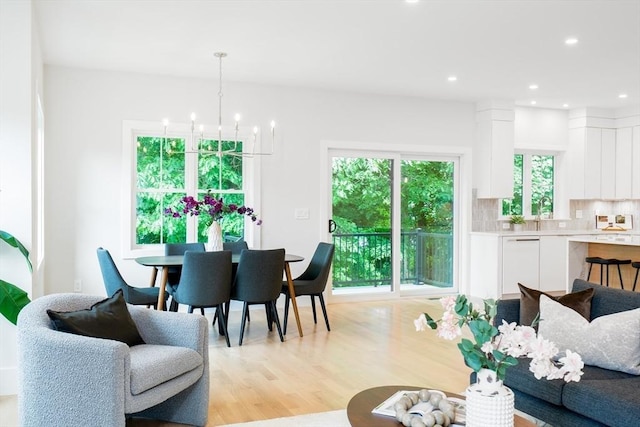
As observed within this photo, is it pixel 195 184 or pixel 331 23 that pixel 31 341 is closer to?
pixel 331 23

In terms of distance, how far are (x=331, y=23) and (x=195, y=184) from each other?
2.88 m

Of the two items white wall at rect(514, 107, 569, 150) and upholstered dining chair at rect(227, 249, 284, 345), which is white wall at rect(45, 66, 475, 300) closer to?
white wall at rect(514, 107, 569, 150)

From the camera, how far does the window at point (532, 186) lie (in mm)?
8734

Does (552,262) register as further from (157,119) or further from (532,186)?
(157,119)

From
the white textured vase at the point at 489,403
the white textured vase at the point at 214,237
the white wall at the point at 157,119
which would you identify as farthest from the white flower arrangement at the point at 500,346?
the white wall at the point at 157,119

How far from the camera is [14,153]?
155 inches

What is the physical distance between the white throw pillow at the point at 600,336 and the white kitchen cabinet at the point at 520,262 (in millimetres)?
4658

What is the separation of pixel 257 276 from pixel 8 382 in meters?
2.11

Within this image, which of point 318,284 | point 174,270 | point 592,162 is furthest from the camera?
point 592,162

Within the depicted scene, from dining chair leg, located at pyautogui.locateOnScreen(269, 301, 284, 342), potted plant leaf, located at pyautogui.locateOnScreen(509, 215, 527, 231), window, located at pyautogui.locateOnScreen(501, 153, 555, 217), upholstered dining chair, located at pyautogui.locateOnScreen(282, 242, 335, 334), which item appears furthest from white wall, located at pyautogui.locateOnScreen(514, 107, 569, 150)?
dining chair leg, located at pyautogui.locateOnScreen(269, 301, 284, 342)

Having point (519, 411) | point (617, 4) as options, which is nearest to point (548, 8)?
point (617, 4)

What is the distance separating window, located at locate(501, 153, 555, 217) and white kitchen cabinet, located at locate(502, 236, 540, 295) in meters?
0.76

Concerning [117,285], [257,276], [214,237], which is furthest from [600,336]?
[117,285]

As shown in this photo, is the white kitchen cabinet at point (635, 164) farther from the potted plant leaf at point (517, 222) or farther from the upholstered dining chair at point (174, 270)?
the upholstered dining chair at point (174, 270)
